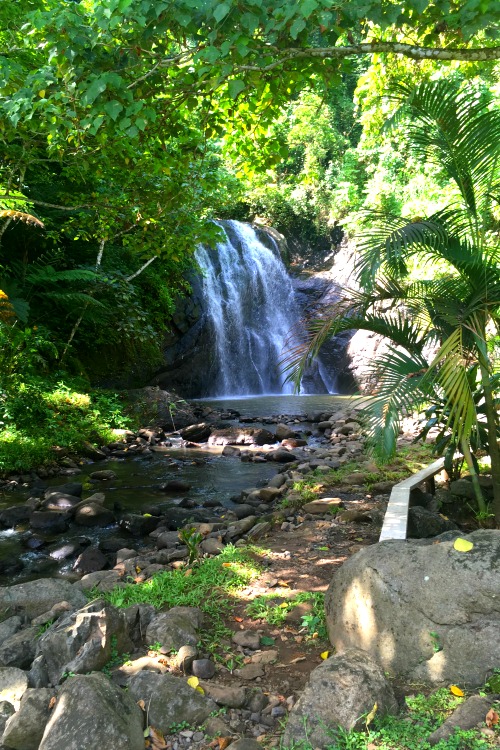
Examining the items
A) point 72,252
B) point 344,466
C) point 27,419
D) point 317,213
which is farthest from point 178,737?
point 317,213

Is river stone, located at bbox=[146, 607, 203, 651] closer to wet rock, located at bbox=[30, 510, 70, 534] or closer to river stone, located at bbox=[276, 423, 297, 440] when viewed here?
wet rock, located at bbox=[30, 510, 70, 534]

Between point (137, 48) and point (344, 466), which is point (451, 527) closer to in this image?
point (344, 466)

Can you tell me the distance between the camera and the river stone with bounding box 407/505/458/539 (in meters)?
4.69

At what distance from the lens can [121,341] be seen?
14398mm

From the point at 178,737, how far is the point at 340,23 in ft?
14.0

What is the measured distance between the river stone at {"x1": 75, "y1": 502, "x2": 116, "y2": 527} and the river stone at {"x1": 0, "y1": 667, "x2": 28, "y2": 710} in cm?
387

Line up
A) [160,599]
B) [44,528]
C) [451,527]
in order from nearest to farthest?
[160,599]
[451,527]
[44,528]

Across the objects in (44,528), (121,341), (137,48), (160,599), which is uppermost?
(137,48)

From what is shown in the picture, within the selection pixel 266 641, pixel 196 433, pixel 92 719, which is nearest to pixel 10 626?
pixel 92 719

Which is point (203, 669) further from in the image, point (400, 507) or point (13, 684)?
point (400, 507)

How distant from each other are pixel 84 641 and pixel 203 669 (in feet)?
1.93

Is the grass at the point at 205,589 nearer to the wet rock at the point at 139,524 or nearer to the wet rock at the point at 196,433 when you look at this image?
the wet rock at the point at 139,524

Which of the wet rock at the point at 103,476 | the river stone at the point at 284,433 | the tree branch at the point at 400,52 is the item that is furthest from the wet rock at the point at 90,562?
the river stone at the point at 284,433

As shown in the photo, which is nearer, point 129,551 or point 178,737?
point 178,737
